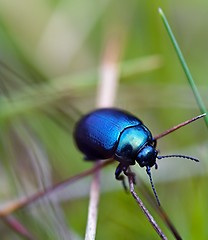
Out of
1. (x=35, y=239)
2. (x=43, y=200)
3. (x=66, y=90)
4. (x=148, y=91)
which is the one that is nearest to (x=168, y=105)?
(x=148, y=91)

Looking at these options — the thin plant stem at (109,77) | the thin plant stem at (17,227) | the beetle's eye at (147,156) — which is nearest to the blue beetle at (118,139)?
the beetle's eye at (147,156)

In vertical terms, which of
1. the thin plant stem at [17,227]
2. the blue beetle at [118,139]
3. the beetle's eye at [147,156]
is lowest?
the thin plant stem at [17,227]

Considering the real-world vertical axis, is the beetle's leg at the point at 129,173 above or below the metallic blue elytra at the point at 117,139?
below

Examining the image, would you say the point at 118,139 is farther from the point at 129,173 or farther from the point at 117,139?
the point at 129,173

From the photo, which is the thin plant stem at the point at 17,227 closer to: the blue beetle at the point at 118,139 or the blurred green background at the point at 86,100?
the blurred green background at the point at 86,100

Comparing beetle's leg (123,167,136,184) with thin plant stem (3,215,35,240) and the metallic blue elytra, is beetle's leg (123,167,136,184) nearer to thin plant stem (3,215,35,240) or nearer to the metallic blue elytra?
the metallic blue elytra

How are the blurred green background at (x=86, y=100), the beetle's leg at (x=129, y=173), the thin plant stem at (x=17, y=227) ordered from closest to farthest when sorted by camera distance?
the beetle's leg at (x=129, y=173), the thin plant stem at (x=17, y=227), the blurred green background at (x=86, y=100)

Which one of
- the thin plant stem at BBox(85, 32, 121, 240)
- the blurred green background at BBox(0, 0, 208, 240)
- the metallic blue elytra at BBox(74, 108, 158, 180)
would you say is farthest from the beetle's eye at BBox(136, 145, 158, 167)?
the thin plant stem at BBox(85, 32, 121, 240)

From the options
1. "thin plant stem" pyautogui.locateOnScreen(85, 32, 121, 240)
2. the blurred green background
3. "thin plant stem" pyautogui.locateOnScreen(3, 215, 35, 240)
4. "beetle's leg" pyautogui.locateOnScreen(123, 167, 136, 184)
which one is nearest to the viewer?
"beetle's leg" pyautogui.locateOnScreen(123, 167, 136, 184)
